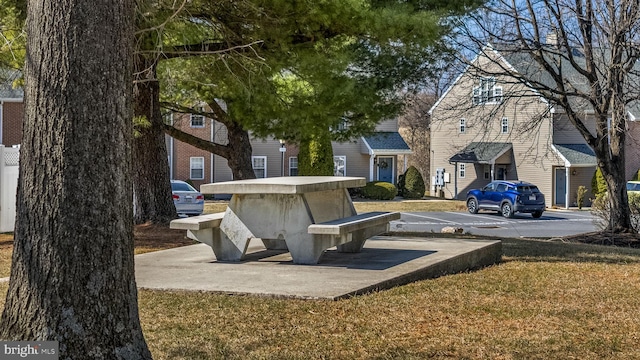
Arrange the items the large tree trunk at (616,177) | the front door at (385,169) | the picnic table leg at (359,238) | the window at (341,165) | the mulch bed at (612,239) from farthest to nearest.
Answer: the front door at (385,169) → the window at (341,165) → the large tree trunk at (616,177) → the mulch bed at (612,239) → the picnic table leg at (359,238)

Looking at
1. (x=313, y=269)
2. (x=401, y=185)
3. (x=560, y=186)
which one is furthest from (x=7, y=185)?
(x=560, y=186)

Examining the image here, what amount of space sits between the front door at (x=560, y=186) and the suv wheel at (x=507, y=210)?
31.1 ft

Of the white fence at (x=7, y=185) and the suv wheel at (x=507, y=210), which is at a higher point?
the white fence at (x=7, y=185)

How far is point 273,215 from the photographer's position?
372 inches

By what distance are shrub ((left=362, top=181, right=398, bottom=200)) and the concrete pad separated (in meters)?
30.2

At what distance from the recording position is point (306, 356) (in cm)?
529

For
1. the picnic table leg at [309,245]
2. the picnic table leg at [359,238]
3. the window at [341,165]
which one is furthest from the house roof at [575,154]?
the picnic table leg at [309,245]

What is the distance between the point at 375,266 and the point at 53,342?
214 inches

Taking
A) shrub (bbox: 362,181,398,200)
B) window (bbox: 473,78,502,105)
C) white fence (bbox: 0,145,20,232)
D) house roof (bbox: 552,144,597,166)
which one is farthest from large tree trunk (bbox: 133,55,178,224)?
house roof (bbox: 552,144,597,166)

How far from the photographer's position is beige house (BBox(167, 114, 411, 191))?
41531mm

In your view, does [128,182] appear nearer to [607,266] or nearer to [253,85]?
[607,266]

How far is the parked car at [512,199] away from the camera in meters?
33.6

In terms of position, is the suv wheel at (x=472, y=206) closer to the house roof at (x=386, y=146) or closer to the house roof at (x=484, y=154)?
the house roof at (x=484, y=154)

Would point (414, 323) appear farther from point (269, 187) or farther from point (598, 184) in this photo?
point (598, 184)
